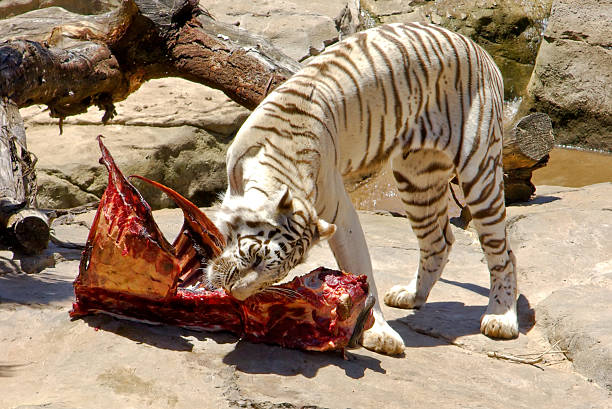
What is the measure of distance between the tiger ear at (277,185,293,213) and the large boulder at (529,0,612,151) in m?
7.47

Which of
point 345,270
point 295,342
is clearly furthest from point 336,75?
point 295,342

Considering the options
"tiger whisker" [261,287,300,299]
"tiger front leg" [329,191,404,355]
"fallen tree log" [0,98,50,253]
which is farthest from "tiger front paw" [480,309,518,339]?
"fallen tree log" [0,98,50,253]

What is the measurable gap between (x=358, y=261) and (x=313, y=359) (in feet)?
1.94

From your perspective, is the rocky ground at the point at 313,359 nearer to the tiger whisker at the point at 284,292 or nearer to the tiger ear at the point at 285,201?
the tiger whisker at the point at 284,292

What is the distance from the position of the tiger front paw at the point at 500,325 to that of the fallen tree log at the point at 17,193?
2.30 m

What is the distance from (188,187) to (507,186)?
119 inches

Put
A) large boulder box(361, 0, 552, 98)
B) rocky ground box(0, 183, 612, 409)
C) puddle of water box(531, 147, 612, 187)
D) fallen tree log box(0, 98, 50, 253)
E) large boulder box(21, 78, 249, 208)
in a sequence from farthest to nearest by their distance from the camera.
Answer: large boulder box(361, 0, 552, 98), puddle of water box(531, 147, 612, 187), large boulder box(21, 78, 249, 208), fallen tree log box(0, 98, 50, 253), rocky ground box(0, 183, 612, 409)

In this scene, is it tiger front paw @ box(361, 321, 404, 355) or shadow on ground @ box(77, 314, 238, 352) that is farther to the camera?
tiger front paw @ box(361, 321, 404, 355)

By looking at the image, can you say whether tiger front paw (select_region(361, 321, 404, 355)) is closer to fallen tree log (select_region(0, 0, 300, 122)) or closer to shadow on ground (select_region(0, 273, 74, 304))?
shadow on ground (select_region(0, 273, 74, 304))

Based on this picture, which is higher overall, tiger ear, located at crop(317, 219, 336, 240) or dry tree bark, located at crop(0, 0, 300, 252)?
tiger ear, located at crop(317, 219, 336, 240)

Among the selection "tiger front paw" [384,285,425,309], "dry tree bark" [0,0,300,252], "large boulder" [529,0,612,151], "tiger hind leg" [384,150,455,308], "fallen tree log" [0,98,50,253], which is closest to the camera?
"fallen tree log" [0,98,50,253]

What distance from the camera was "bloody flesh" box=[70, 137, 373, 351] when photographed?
108 inches

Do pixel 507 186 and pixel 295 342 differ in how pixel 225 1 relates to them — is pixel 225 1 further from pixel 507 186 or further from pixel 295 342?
pixel 295 342

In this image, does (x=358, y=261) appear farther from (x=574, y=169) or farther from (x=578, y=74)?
(x=578, y=74)
